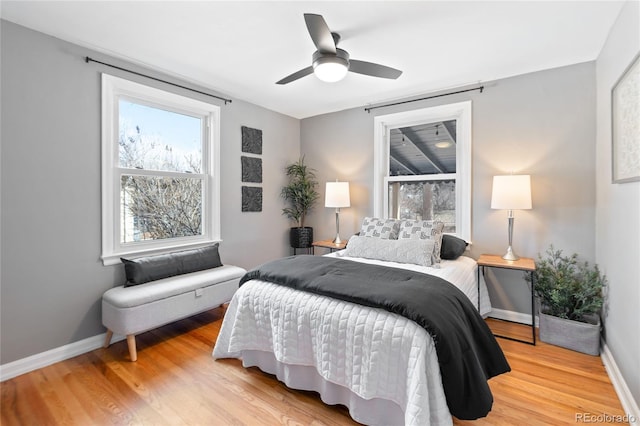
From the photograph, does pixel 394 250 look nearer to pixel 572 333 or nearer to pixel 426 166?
pixel 426 166

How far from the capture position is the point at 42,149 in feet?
7.59

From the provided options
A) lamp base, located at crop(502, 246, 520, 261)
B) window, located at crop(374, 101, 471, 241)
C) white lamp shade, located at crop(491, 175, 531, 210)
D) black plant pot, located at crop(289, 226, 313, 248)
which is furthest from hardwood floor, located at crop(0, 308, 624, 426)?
black plant pot, located at crop(289, 226, 313, 248)

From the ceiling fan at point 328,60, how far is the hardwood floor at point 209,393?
7.42ft

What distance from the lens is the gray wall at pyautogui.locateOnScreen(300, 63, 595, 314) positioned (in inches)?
109

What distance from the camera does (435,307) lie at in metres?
1.63

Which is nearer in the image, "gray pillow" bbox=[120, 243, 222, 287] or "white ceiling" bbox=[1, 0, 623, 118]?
"white ceiling" bbox=[1, 0, 623, 118]

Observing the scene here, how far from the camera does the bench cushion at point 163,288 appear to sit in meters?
2.41

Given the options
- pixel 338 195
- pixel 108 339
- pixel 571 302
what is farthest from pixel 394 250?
pixel 108 339

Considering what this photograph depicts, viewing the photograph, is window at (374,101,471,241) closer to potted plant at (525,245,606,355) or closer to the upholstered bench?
potted plant at (525,245,606,355)

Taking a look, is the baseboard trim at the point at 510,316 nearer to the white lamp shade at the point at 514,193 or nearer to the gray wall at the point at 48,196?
the white lamp shade at the point at 514,193

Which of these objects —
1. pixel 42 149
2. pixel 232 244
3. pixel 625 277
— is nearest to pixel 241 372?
pixel 232 244

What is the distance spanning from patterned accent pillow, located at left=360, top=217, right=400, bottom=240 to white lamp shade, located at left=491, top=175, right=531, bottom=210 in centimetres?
99

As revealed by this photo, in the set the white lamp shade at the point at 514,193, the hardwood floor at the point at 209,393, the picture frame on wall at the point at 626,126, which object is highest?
the picture frame on wall at the point at 626,126

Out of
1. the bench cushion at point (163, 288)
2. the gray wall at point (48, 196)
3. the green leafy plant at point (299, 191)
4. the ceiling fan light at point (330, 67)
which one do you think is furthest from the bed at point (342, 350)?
the green leafy plant at point (299, 191)
